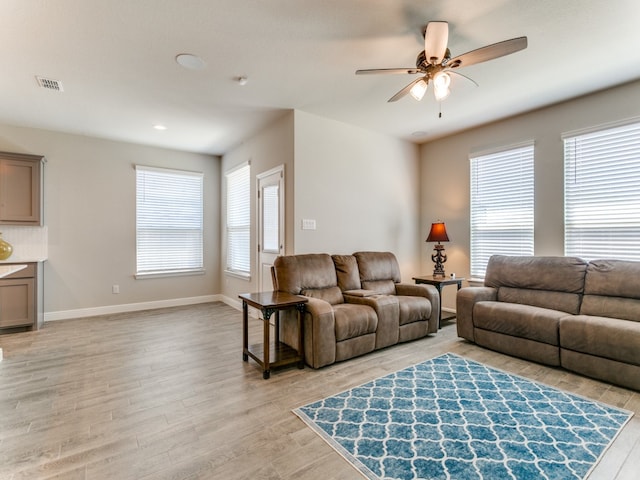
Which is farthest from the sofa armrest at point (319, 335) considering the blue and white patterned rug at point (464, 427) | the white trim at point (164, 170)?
the white trim at point (164, 170)

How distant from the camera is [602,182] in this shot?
3.60 meters

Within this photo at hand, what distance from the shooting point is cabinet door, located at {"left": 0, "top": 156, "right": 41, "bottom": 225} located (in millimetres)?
4312

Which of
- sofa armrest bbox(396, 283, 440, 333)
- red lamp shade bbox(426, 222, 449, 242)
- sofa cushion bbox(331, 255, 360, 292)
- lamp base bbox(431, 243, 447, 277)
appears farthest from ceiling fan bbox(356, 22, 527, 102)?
lamp base bbox(431, 243, 447, 277)

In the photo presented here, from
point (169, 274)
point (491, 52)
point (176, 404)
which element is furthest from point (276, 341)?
point (169, 274)

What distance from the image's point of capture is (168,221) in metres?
5.85

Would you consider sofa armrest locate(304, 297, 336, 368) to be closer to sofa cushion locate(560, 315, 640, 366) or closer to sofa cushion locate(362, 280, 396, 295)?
sofa cushion locate(362, 280, 396, 295)

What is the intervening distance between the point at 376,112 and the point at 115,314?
5.17 metres

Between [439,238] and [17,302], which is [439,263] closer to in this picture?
[439,238]

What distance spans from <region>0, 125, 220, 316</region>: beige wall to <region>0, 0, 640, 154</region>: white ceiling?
0.58 meters

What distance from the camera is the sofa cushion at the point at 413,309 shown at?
12.0ft

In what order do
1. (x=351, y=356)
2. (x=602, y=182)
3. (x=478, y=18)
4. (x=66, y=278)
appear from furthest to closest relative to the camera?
1. (x=66, y=278)
2. (x=602, y=182)
3. (x=351, y=356)
4. (x=478, y=18)

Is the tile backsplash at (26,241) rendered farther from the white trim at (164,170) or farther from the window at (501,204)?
the window at (501,204)

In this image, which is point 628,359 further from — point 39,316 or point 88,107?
point 39,316

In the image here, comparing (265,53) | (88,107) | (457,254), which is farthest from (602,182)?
(88,107)
